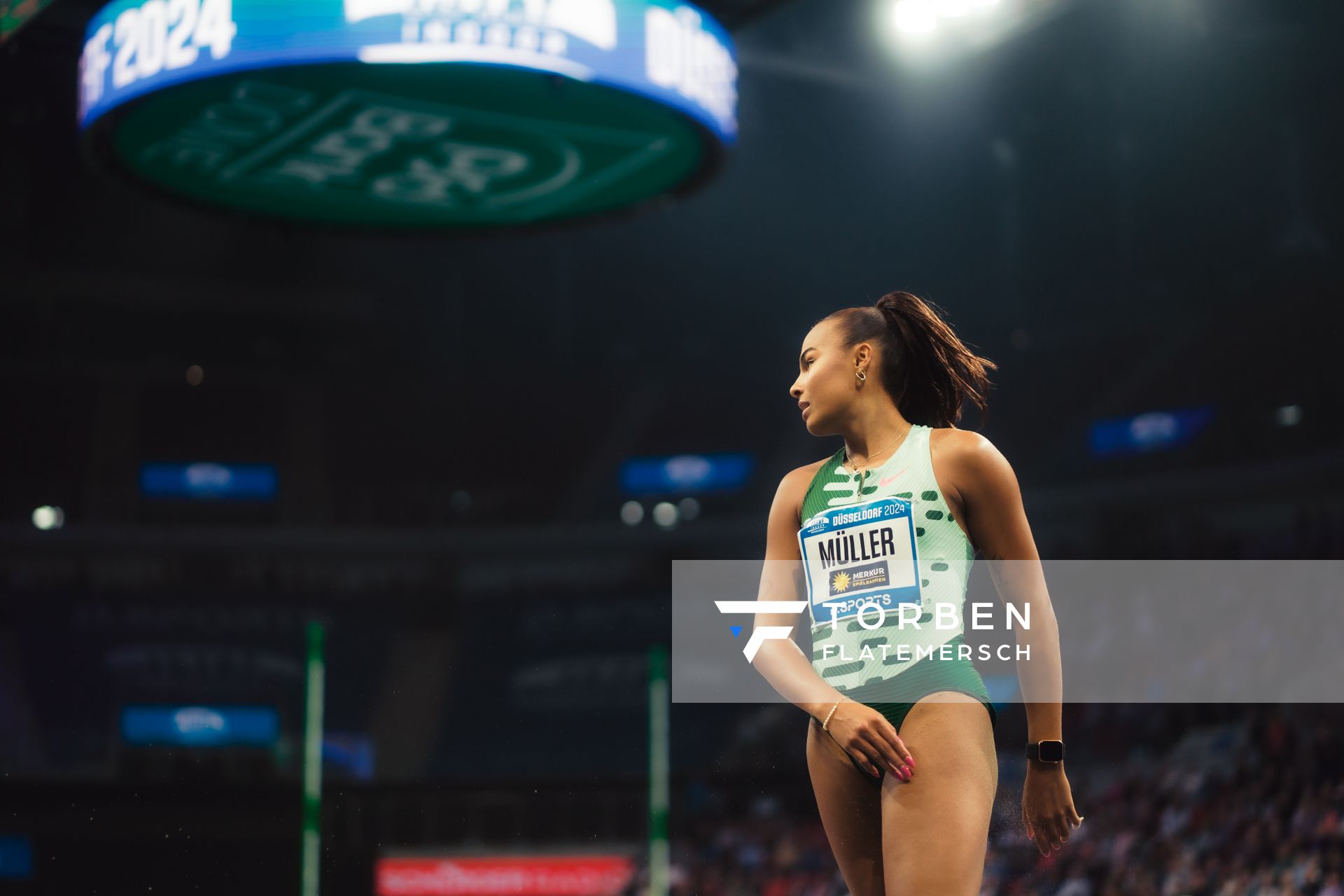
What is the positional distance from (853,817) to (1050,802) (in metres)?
0.38

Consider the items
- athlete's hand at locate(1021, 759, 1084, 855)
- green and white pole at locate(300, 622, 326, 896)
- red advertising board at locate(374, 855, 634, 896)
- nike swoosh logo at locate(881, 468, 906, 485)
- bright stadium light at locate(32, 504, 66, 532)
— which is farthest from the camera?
bright stadium light at locate(32, 504, 66, 532)

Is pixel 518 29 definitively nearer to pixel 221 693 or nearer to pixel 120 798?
pixel 120 798

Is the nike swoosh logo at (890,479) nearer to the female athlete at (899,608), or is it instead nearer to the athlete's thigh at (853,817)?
the female athlete at (899,608)

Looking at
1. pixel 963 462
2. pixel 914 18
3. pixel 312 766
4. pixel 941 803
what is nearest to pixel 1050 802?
pixel 941 803

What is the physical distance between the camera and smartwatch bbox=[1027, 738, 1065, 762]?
2.75 metres

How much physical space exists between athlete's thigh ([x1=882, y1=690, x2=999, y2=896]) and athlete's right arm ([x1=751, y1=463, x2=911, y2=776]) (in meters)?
0.05

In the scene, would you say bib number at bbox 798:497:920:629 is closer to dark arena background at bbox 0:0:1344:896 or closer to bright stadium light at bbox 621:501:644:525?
dark arena background at bbox 0:0:1344:896

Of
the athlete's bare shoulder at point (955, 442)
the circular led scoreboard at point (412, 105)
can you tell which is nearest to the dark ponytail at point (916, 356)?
the athlete's bare shoulder at point (955, 442)

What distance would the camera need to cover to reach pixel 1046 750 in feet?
9.07

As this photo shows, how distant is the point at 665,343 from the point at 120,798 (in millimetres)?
11701

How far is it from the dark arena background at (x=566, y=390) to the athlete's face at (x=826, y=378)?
15.4ft

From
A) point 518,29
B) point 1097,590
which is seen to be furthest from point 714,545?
point 518,29

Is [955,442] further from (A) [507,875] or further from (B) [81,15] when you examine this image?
(A) [507,875]

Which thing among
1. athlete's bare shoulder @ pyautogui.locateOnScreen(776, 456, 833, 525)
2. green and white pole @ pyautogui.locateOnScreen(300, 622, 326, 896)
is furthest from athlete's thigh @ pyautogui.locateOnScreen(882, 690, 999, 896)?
green and white pole @ pyautogui.locateOnScreen(300, 622, 326, 896)
